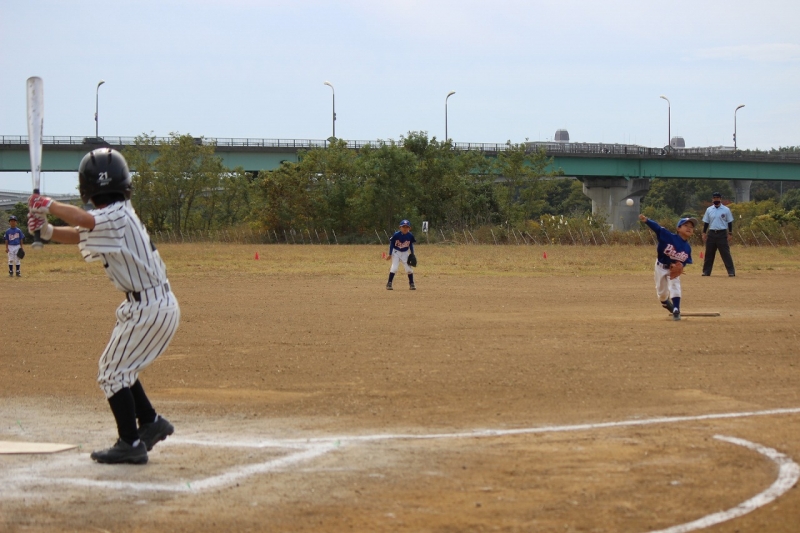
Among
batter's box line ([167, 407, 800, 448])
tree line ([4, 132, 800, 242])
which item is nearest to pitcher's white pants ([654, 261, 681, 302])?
batter's box line ([167, 407, 800, 448])

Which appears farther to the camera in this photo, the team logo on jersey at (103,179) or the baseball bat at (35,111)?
the baseball bat at (35,111)

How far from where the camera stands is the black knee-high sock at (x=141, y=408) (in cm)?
598

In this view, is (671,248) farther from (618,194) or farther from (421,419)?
(618,194)

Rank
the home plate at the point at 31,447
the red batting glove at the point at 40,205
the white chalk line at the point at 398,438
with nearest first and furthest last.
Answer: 1. the white chalk line at the point at 398,438
2. the red batting glove at the point at 40,205
3. the home plate at the point at 31,447

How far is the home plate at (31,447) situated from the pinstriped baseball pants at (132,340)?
0.69 meters

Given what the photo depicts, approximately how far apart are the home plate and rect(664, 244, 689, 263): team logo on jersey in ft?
31.5

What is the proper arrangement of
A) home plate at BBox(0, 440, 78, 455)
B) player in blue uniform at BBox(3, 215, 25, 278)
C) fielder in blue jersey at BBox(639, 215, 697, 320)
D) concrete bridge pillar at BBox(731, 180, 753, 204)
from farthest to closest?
concrete bridge pillar at BBox(731, 180, 753, 204)
player in blue uniform at BBox(3, 215, 25, 278)
fielder in blue jersey at BBox(639, 215, 697, 320)
home plate at BBox(0, 440, 78, 455)

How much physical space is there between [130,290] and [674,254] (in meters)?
9.63

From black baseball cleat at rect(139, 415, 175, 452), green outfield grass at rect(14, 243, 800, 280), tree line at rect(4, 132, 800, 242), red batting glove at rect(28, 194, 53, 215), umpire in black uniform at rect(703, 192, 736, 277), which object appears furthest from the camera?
tree line at rect(4, 132, 800, 242)

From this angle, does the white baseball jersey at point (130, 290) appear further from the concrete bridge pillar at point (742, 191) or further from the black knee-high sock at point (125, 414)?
the concrete bridge pillar at point (742, 191)

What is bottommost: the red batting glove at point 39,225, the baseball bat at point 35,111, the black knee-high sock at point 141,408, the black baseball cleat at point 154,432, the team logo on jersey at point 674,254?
the black baseball cleat at point 154,432

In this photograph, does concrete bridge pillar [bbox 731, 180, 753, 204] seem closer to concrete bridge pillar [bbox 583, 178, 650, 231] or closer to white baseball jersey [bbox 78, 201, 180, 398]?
concrete bridge pillar [bbox 583, 178, 650, 231]

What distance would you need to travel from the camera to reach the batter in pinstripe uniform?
5.59m

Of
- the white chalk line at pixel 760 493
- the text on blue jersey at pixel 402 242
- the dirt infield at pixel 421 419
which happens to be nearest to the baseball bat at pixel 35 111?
the dirt infield at pixel 421 419
